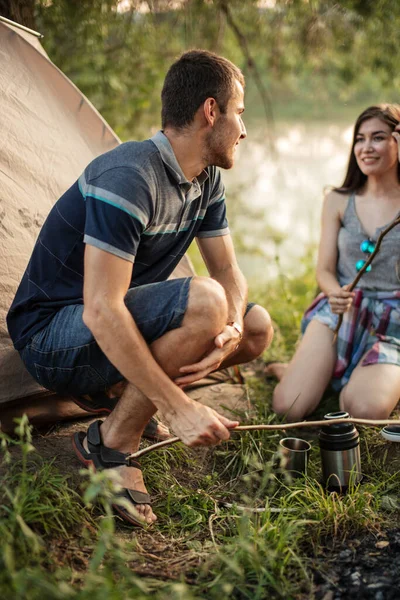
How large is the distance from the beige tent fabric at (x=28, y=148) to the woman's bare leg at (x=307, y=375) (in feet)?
3.60

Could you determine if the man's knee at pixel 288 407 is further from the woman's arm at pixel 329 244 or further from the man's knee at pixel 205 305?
the man's knee at pixel 205 305

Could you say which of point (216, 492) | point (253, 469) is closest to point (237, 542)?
point (216, 492)

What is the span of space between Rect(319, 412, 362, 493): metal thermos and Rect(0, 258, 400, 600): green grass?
0.06 m

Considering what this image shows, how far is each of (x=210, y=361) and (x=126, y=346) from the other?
14.0 inches

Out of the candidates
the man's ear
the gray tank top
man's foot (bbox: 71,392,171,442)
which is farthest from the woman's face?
man's foot (bbox: 71,392,171,442)

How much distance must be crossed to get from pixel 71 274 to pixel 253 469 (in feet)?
3.25

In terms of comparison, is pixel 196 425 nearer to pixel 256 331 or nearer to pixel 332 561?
pixel 332 561

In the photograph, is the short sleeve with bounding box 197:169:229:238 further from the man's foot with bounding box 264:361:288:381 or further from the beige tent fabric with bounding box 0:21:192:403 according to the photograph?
the man's foot with bounding box 264:361:288:381

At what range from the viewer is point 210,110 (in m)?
2.20

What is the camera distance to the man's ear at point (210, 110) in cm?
219

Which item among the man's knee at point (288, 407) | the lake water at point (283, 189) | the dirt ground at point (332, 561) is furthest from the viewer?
the lake water at point (283, 189)

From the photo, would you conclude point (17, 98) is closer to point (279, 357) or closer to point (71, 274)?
point (71, 274)

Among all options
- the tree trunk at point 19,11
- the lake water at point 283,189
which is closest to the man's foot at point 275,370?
the lake water at point 283,189

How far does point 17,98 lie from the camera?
2811 mm
